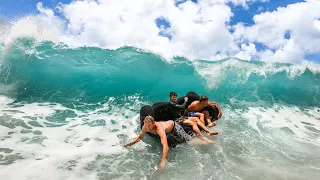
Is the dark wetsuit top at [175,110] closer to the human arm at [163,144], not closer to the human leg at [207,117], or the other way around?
the human leg at [207,117]

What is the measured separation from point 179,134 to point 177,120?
2.35ft

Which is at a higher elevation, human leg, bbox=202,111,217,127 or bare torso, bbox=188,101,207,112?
bare torso, bbox=188,101,207,112

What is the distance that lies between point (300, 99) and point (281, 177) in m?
10.7

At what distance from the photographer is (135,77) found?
1384 centimetres

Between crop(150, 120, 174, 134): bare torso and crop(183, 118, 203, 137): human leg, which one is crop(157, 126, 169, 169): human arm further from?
crop(183, 118, 203, 137): human leg

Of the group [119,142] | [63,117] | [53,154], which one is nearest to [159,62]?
[63,117]

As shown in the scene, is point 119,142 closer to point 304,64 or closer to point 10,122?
point 10,122

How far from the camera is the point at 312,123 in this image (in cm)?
1158

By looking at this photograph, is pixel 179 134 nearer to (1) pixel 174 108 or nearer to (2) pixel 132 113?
(1) pixel 174 108

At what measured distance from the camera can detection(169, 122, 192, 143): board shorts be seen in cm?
698

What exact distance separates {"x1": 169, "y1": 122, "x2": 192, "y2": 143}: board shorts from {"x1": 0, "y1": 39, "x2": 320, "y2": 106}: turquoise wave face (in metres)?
5.16

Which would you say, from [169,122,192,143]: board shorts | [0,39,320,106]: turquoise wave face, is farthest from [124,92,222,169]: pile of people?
[0,39,320,106]: turquoise wave face

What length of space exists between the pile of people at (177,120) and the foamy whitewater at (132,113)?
30cm

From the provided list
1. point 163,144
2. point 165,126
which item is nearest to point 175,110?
point 165,126
